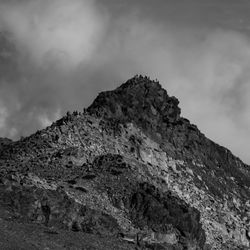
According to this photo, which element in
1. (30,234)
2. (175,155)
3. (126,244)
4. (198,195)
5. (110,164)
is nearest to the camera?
(30,234)

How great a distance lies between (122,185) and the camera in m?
150

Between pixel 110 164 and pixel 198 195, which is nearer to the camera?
pixel 110 164

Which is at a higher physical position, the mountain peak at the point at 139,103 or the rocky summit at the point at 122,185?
the mountain peak at the point at 139,103

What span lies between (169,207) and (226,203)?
31612 mm

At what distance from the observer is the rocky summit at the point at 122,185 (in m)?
132

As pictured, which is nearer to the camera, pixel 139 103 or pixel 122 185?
pixel 122 185

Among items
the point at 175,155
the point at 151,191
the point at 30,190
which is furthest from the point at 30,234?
the point at 175,155

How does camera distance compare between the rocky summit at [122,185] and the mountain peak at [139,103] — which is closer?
the rocky summit at [122,185]

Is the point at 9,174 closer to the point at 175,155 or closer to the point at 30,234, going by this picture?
the point at 30,234

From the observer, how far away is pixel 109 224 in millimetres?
135500

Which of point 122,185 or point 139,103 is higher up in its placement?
point 139,103

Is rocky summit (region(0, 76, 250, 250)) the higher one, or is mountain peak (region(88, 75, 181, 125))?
mountain peak (region(88, 75, 181, 125))

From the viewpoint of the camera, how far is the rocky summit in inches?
5182

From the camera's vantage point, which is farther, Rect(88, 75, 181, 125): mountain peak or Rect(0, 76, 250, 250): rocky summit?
Rect(88, 75, 181, 125): mountain peak
